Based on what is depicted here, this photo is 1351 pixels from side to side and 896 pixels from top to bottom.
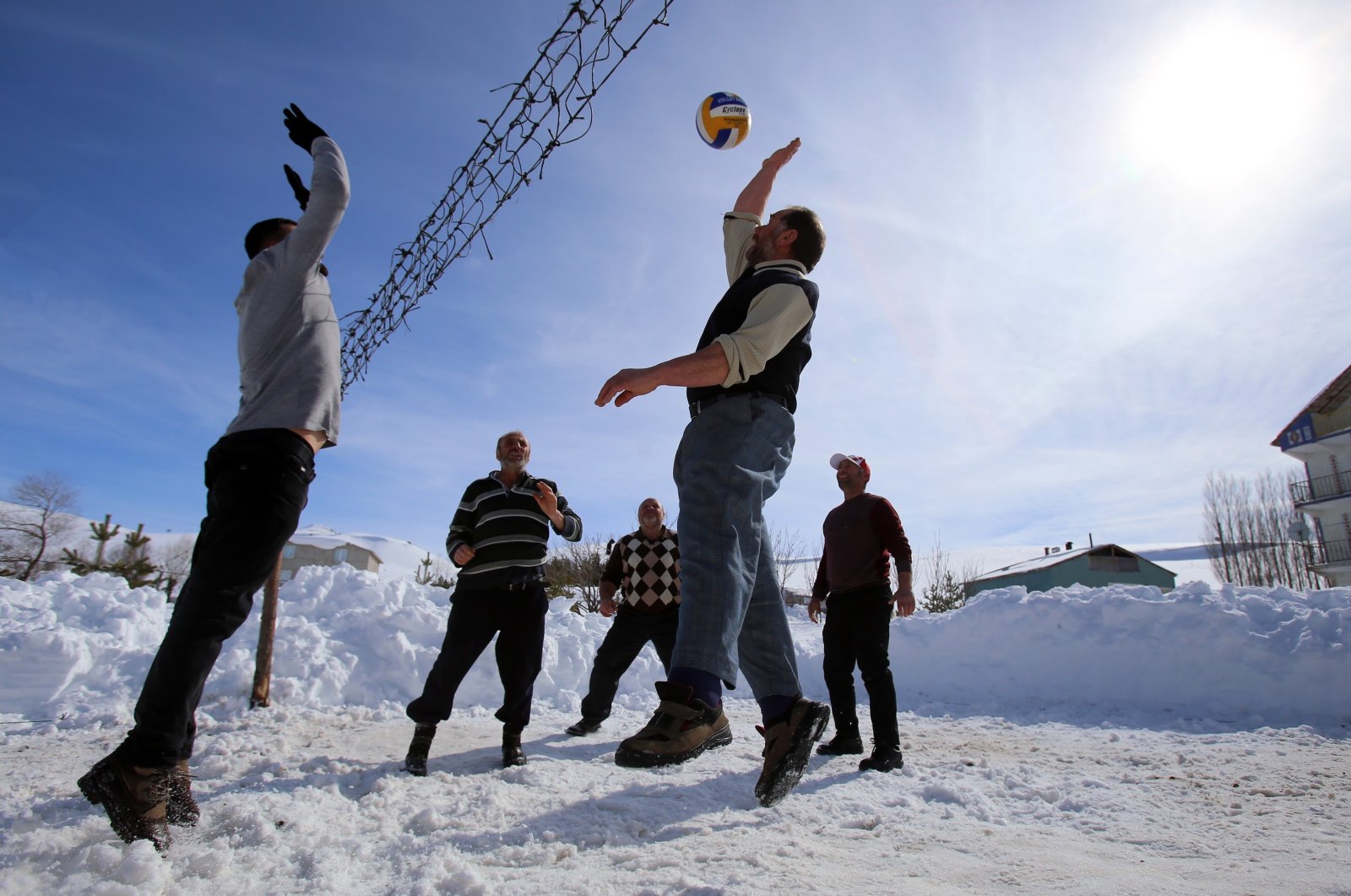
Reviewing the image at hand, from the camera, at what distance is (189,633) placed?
2.19m

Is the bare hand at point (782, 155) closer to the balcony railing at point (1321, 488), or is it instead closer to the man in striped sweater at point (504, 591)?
the man in striped sweater at point (504, 591)

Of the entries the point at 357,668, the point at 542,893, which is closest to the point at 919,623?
the point at 357,668

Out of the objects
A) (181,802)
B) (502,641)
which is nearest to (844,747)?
(502,641)

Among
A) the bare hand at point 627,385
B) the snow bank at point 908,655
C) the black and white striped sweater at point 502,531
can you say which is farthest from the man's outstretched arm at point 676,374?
the snow bank at point 908,655

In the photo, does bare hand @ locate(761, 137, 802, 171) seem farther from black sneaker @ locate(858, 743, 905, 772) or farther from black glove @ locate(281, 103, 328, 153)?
black sneaker @ locate(858, 743, 905, 772)

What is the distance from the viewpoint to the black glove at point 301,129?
113 inches

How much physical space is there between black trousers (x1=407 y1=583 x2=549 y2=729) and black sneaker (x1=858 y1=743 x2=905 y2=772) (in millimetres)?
1975

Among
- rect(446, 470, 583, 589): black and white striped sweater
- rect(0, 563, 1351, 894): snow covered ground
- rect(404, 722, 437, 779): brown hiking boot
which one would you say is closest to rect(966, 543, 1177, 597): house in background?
rect(0, 563, 1351, 894): snow covered ground

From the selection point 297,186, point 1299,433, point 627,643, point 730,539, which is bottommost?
point 627,643

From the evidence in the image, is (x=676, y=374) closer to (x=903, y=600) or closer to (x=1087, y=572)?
(x=903, y=600)

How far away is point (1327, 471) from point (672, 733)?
3679 centimetres

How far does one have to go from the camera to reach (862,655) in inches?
179

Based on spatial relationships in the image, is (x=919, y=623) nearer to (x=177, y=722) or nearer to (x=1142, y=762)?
(x=1142, y=762)

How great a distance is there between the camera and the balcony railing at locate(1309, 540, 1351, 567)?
26.7 m
